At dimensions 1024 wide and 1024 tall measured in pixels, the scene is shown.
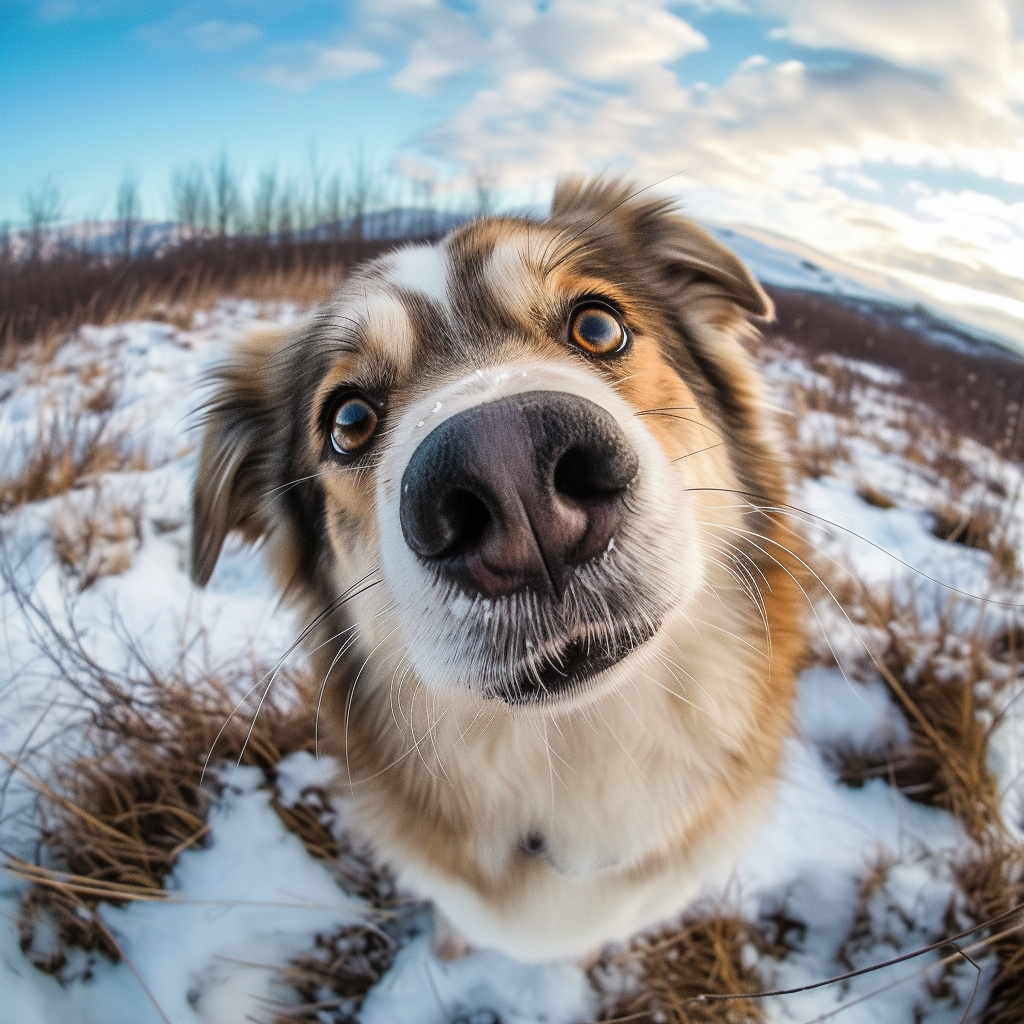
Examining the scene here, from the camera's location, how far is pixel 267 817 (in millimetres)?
2018

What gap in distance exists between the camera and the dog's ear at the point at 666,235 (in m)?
1.81

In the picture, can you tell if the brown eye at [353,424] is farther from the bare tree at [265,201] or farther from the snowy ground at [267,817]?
the bare tree at [265,201]

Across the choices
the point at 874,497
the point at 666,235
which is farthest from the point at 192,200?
the point at 874,497

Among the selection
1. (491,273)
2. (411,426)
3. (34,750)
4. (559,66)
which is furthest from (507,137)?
(34,750)

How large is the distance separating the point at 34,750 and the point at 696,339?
7.99ft

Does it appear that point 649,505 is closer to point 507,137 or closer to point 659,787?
point 659,787

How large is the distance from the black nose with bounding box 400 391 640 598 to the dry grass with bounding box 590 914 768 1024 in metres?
1.57

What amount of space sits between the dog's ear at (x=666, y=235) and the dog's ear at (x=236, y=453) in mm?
1161

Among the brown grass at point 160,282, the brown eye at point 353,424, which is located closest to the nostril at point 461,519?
the brown eye at point 353,424

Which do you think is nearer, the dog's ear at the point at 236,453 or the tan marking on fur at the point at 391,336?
the tan marking on fur at the point at 391,336

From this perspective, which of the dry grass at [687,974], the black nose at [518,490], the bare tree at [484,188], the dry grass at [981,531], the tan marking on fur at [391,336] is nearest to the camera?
the black nose at [518,490]

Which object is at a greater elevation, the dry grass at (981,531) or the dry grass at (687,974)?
the dry grass at (981,531)

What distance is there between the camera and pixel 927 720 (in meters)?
2.21

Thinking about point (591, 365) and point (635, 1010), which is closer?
point (591, 365)
